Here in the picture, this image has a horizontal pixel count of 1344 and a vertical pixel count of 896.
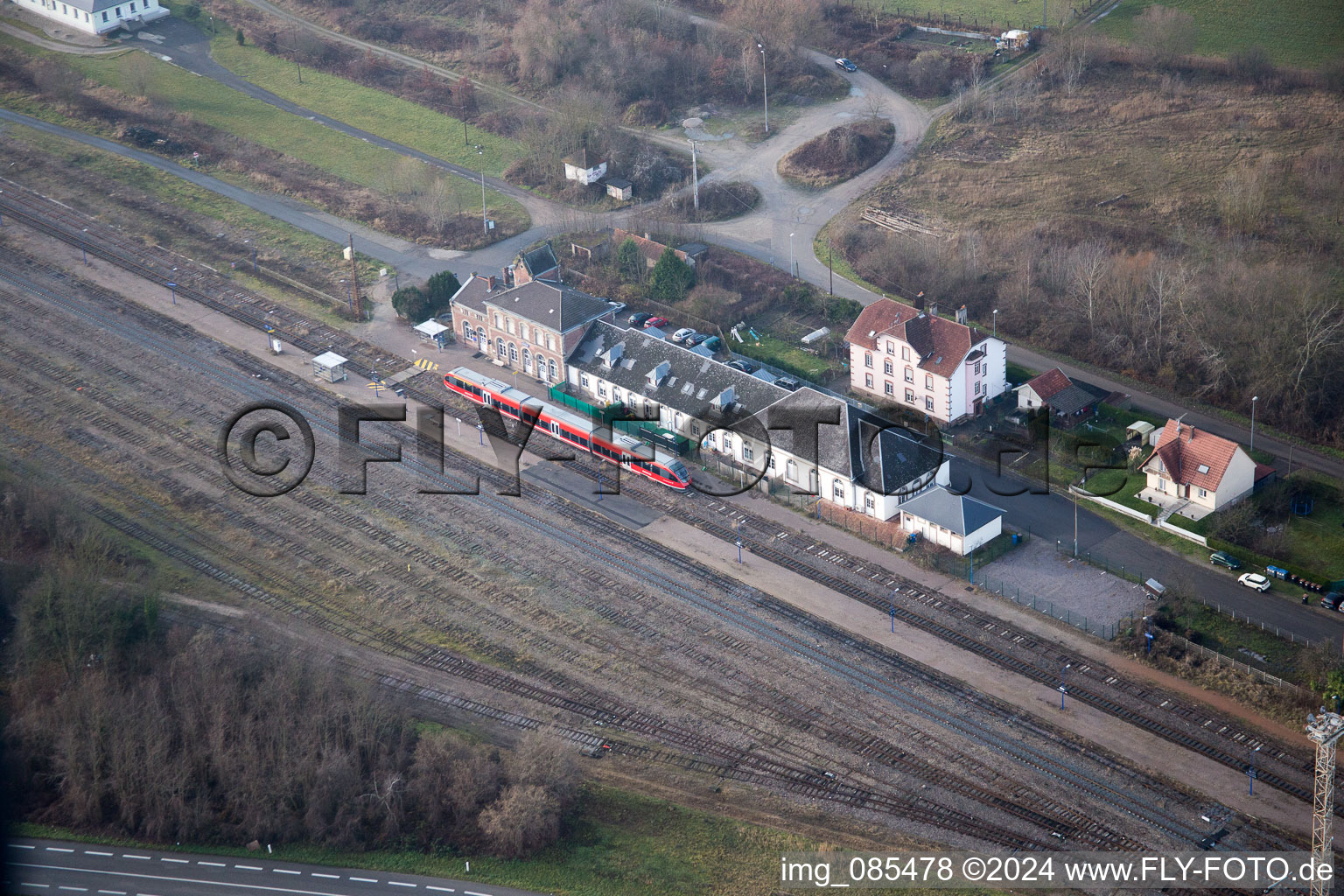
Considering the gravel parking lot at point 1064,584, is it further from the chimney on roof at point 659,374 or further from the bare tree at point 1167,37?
the bare tree at point 1167,37

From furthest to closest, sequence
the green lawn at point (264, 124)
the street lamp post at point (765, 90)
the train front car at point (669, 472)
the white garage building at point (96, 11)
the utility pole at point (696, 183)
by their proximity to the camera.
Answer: the white garage building at point (96, 11) → the street lamp post at point (765, 90) → the green lawn at point (264, 124) → the utility pole at point (696, 183) → the train front car at point (669, 472)

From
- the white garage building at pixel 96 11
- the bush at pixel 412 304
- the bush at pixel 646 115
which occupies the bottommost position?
the bush at pixel 412 304

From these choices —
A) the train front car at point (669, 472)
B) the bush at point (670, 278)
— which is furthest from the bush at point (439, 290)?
the train front car at point (669, 472)

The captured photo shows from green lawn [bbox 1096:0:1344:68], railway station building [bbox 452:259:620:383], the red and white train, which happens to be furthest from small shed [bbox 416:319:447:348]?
green lawn [bbox 1096:0:1344:68]

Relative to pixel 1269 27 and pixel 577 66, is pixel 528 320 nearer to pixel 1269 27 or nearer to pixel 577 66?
pixel 577 66

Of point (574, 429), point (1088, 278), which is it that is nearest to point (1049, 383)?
point (1088, 278)

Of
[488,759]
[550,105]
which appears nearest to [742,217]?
[550,105]

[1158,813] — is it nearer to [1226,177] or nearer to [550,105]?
[1226,177]
